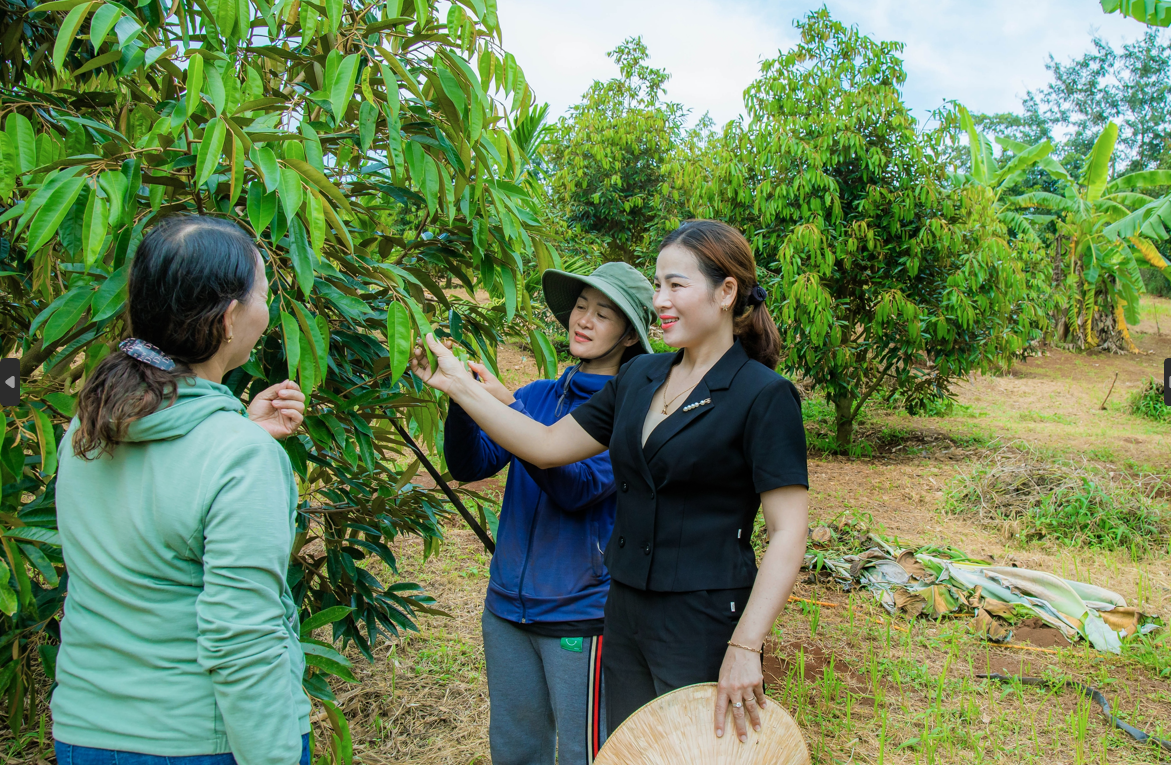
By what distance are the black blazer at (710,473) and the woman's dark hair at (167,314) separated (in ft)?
2.52

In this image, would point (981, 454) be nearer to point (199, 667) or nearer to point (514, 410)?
point (514, 410)

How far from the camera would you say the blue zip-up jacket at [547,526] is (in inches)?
65.6

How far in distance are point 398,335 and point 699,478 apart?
58 centimetres

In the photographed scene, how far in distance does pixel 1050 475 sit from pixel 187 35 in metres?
5.62

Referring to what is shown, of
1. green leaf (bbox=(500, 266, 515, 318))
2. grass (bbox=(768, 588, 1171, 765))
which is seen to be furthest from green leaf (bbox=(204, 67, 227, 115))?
grass (bbox=(768, 588, 1171, 765))

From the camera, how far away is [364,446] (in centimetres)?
161

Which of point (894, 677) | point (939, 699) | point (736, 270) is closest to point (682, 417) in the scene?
point (736, 270)

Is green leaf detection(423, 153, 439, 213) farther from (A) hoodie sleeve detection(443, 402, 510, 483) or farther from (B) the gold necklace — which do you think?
(B) the gold necklace

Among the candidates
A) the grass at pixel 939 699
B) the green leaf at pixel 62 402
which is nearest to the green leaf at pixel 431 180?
the green leaf at pixel 62 402

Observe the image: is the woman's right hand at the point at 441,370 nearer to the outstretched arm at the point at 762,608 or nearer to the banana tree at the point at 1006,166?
the outstretched arm at the point at 762,608

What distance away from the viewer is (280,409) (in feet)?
4.25

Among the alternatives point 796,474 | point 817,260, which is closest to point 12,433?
point 796,474

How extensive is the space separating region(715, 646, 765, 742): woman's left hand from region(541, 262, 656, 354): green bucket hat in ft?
2.41

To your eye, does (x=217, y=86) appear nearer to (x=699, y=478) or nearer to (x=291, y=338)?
(x=291, y=338)
